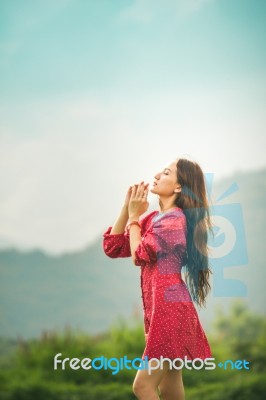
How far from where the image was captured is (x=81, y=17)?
366 cm

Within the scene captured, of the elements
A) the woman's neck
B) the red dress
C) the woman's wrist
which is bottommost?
the red dress

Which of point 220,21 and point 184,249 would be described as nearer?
point 184,249

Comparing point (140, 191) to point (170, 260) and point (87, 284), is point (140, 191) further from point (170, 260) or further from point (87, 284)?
point (87, 284)

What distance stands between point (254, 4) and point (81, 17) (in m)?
1.17

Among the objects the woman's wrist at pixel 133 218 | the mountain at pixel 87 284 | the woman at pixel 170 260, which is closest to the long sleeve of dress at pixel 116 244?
the woman at pixel 170 260

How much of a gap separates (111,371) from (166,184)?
193 centimetres

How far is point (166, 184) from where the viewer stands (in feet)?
5.83

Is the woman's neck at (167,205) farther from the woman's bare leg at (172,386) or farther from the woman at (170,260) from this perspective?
the woman's bare leg at (172,386)

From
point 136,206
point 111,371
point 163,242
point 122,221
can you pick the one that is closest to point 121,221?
point 122,221

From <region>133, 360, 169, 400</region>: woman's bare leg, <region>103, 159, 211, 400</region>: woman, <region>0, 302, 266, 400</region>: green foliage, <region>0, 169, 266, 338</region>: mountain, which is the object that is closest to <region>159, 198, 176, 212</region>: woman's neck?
<region>103, 159, 211, 400</region>: woman

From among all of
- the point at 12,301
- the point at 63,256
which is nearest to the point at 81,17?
the point at 63,256

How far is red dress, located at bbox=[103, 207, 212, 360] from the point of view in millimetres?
1590

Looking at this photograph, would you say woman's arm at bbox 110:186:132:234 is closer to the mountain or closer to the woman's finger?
the woman's finger

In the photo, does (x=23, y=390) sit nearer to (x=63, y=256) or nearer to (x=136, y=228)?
(x=63, y=256)
